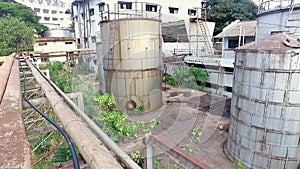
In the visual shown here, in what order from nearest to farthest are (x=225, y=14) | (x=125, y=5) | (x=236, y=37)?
(x=236, y=37)
(x=125, y=5)
(x=225, y=14)

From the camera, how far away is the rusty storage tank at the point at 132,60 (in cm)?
1033

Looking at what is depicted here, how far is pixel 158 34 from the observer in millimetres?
11328

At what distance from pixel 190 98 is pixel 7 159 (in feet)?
43.9

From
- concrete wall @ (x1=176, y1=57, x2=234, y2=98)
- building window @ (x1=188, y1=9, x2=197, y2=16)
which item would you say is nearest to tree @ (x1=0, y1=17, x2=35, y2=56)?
concrete wall @ (x1=176, y1=57, x2=234, y2=98)

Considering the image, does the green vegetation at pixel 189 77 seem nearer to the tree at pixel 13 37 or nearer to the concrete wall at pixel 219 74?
the concrete wall at pixel 219 74

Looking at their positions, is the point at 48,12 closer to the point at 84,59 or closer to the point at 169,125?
the point at 84,59

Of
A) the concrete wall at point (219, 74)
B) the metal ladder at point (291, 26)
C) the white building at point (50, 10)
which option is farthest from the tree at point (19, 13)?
the metal ladder at point (291, 26)

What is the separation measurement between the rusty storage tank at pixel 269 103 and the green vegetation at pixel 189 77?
8.34 metres

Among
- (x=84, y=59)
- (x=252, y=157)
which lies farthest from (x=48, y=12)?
(x=252, y=157)

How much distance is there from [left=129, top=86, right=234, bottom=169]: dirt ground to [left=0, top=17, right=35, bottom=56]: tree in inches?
547

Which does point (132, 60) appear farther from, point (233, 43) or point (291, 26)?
point (233, 43)

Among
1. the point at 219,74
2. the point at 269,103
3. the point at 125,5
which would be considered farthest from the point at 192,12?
the point at 269,103

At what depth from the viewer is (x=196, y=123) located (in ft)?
33.0

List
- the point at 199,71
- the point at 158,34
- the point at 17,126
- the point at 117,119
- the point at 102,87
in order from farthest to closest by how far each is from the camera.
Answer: the point at 199,71, the point at 102,87, the point at 158,34, the point at 117,119, the point at 17,126
